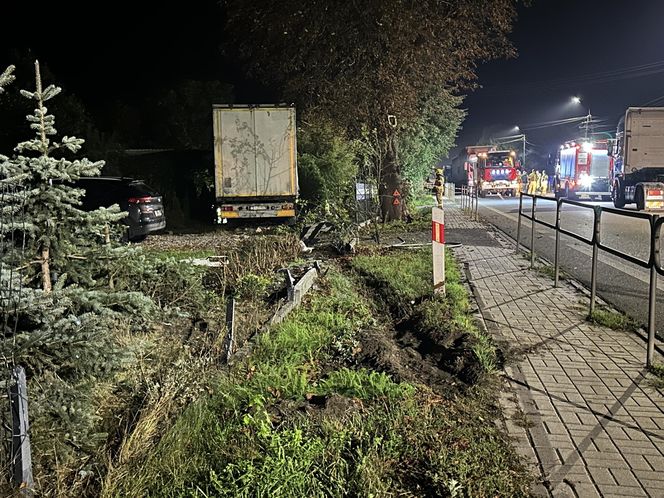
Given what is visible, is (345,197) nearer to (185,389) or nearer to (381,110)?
(381,110)

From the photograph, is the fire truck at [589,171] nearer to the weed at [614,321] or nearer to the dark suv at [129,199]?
the dark suv at [129,199]

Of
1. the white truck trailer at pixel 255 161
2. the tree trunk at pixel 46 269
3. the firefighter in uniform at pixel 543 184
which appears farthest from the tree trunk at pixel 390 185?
the firefighter in uniform at pixel 543 184

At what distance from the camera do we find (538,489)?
3457mm

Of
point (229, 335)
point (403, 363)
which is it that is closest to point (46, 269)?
point (229, 335)

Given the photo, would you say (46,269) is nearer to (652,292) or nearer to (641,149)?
(652,292)

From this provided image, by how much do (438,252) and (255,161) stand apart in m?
10.6

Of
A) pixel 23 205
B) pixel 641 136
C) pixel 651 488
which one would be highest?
pixel 641 136

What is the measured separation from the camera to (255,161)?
58.0 feet

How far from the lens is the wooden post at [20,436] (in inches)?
114

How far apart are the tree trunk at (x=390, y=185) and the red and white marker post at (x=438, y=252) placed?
11388 mm

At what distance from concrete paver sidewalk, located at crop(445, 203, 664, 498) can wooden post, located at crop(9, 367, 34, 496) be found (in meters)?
2.58

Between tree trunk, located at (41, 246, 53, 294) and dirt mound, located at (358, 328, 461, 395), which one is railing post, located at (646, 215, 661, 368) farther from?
tree trunk, located at (41, 246, 53, 294)

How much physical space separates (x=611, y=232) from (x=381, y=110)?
22.0ft

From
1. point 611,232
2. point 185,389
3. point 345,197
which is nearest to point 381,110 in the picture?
point 345,197
